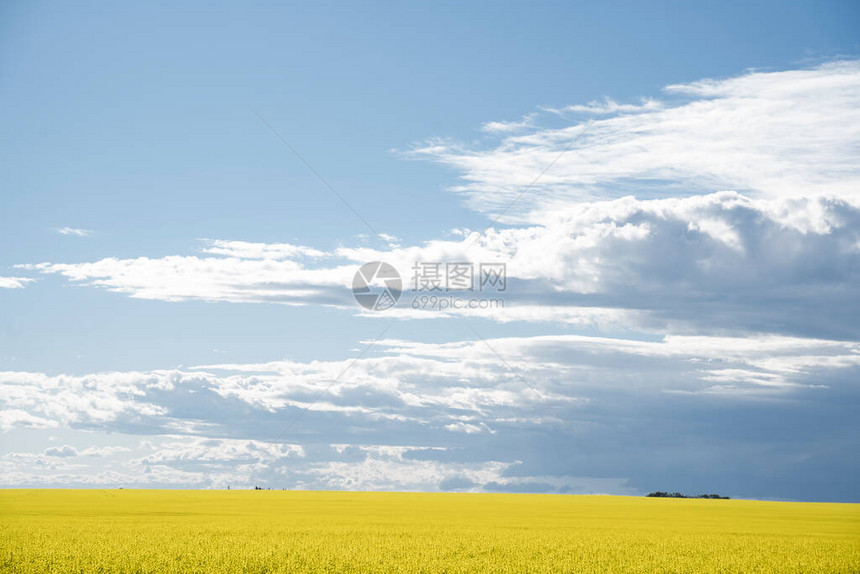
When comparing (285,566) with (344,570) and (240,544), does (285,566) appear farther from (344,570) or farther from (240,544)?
(240,544)

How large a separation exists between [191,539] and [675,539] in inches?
1145

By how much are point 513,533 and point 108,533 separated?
25012mm

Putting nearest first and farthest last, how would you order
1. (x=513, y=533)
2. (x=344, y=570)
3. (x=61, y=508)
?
(x=344, y=570), (x=513, y=533), (x=61, y=508)

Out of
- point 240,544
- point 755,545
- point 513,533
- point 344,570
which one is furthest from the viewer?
point 513,533

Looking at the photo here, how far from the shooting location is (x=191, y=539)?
144 ft

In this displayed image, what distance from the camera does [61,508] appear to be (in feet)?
246

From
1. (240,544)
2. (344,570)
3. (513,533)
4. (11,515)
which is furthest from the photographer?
(11,515)

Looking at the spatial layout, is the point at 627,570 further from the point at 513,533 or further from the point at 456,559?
the point at 513,533

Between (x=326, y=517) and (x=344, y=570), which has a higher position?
(x=344, y=570)

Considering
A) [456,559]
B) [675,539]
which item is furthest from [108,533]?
[675,539]

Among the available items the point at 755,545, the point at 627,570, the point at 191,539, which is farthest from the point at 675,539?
the point at 191,539

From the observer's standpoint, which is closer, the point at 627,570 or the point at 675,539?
the point at 627,570

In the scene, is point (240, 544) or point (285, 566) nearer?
point (285, 566)

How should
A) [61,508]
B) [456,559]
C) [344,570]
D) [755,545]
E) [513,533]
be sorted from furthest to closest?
[61,508] < [513,533] < [755,545] < [456,559] < [344,570]
